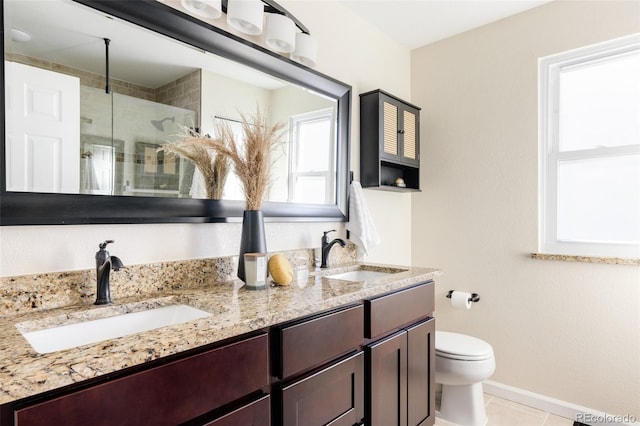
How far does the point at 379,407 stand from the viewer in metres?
1.45

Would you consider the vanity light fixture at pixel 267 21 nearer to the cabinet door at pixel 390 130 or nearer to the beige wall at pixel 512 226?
the cabinet door at pixel 390 130

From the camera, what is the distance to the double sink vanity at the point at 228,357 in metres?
0.69

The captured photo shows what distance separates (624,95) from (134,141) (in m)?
2.51

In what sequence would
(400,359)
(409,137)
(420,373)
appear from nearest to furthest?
(400,359) → (420,373) → (409,137)

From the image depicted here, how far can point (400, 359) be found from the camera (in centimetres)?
160

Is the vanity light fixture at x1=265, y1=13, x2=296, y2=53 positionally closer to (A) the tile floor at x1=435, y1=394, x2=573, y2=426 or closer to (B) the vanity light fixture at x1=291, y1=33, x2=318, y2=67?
(B) the vanity light fixture at x1=291, y1=33, x2=318, y2=67

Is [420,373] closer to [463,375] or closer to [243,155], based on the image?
[463,375]

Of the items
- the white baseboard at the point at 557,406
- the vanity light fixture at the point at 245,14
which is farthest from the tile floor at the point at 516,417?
the vanity light fixture at the point at 245,14

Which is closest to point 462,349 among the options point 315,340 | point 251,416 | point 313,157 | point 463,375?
point 463,375

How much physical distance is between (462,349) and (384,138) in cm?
130

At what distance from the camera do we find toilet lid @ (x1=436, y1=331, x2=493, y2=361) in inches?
78.0

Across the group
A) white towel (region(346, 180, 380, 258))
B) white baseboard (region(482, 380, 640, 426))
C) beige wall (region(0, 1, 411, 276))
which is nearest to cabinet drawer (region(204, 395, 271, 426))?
beige wall (region(0, 1, 411, 276))

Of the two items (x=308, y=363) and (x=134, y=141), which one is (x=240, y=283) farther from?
(x=134, y=141)

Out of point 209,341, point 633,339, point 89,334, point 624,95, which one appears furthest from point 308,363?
point 624,95
